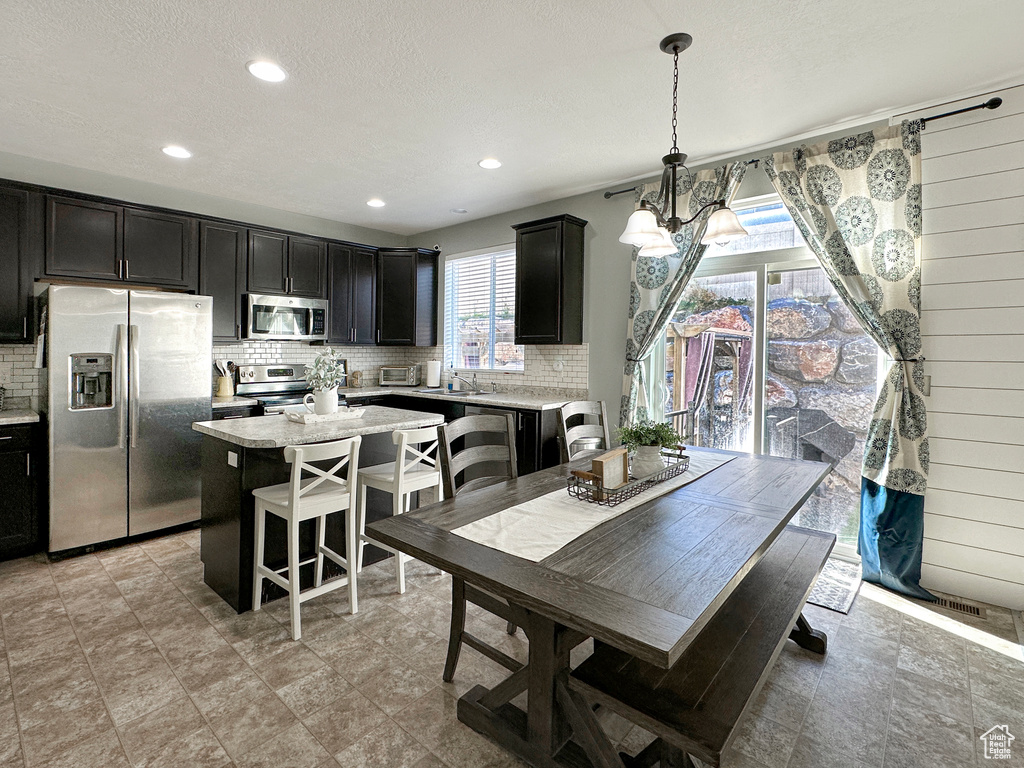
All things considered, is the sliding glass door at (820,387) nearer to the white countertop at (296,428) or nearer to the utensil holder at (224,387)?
the white countertop at (296,428)

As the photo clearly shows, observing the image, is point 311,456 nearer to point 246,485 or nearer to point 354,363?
point 246,485

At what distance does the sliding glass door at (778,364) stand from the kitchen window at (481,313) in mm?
1813

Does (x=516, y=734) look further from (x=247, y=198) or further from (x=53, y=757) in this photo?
(x=247, y=198)

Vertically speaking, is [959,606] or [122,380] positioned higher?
[122,380]

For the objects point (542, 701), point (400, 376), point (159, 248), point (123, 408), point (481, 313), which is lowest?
point (542, 701)

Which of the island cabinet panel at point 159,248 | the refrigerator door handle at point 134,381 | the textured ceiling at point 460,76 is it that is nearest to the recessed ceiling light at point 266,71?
the textured ceiling at point 460,76

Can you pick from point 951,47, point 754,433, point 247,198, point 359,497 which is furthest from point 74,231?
point 951,47

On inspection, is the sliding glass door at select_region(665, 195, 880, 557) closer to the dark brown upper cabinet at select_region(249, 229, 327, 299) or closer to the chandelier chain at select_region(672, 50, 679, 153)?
the chandelier chain at select_region(672, 50, 679, 153)

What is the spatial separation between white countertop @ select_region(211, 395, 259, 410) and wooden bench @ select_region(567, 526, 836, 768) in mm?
3713

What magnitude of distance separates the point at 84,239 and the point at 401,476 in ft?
10.3

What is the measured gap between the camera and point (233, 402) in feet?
13.9

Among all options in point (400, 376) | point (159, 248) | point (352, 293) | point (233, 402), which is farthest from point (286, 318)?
point (400, 376)

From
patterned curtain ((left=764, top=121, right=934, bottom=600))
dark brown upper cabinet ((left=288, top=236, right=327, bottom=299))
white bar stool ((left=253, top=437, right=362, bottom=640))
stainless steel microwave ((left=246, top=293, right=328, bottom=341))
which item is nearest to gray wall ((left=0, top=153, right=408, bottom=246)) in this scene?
dark brown upper cabinet ((left=288, top=236, right=327, bottom=299))

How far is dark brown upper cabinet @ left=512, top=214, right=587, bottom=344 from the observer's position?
430cm
